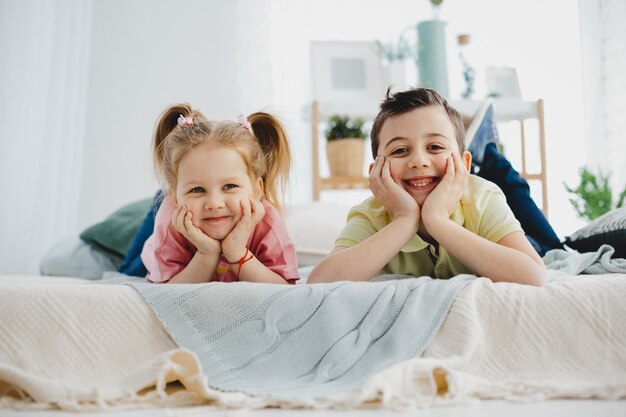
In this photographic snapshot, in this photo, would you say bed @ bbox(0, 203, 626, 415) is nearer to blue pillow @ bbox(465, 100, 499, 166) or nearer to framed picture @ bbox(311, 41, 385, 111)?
blue pillow @ bbox(465, 100, 499, 166)

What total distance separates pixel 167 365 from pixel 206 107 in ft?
9.12

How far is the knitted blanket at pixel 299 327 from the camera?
88 cm

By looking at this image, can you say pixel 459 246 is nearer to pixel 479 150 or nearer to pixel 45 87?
pixel 479 150

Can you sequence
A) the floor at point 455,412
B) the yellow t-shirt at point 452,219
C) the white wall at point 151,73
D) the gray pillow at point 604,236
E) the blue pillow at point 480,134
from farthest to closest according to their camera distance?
the white wall at point 151,73 < the blue pillow at point 480,134 < the gray pillow at point 604,236 < the yellow t-shirt at point 452,219 < the floor at point 455,412

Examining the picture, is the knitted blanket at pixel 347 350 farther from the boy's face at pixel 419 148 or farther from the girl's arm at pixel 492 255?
the boy's face at pixel 419 148

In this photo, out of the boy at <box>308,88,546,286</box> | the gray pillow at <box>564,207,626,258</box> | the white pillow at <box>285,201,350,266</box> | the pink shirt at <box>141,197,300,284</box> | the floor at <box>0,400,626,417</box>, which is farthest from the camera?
the white pillow at <box>285,201,350,266</box>

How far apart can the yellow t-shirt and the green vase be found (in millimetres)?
2064

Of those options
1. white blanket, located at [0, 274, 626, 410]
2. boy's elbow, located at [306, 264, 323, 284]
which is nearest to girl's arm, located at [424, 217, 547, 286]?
white blanket, located at [0, 274, 626, 410]

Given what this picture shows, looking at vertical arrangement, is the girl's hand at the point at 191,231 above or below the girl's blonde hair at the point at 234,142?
below

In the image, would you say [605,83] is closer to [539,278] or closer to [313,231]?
[313,231]

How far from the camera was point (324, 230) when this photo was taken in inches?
80.6

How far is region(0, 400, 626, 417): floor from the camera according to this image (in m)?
0.75

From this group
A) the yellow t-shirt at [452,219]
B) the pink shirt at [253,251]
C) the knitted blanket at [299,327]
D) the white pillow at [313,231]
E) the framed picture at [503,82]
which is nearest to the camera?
the knitted blanket at [299,327]

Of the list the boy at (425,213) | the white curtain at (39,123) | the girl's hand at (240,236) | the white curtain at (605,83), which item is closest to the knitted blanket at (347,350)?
the boy at (425,213)
